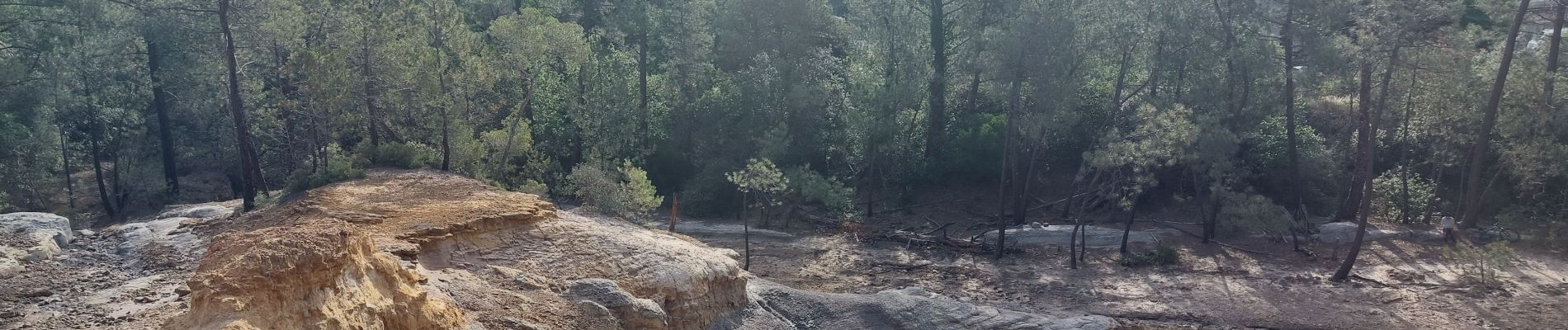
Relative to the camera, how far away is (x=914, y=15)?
4006cm

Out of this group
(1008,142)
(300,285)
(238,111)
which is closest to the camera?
(300,285)

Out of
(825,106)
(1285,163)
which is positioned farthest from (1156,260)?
(825,106)

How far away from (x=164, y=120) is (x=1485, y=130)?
45114 millimetres

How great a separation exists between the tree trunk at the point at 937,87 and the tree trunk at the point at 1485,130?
57.6 feet

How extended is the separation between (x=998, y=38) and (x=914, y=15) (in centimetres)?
670

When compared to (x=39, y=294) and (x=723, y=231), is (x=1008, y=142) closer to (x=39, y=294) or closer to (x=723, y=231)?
(x=723, y=231)

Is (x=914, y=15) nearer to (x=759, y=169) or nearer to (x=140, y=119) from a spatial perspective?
(x=759, y=169)

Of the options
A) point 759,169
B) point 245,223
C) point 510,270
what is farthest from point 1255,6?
point 245,223

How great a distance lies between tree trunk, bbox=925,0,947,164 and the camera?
41.3 m

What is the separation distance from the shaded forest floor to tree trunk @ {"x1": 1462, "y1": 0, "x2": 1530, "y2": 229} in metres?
2.26

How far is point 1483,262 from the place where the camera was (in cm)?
2791

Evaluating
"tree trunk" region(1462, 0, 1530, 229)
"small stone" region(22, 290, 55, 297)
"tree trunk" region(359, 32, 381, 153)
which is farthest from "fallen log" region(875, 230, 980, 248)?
"small stone" region(22, 290, 55, 297)

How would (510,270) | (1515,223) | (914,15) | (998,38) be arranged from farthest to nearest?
(914,15), (998,38), (1515,223), (510,270)

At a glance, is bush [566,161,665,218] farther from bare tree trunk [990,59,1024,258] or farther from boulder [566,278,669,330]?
bare tree trunk [990,59,1024,258]
